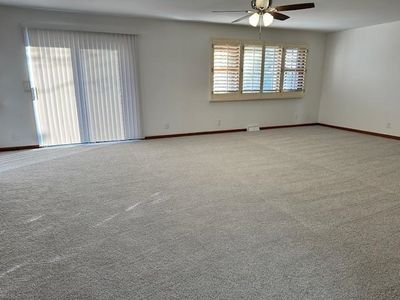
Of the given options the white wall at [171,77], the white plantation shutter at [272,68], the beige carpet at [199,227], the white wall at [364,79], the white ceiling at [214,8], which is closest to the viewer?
the beige carpet at [199,227]

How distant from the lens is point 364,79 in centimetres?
614

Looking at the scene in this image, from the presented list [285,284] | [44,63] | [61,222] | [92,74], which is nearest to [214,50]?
[92,74]

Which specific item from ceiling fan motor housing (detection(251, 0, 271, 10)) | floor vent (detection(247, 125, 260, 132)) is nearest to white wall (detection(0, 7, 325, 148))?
floor vent (detection(247, 125, 260, 132))

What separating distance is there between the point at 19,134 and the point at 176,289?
14.8 feet

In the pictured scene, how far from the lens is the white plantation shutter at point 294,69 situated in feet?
21.7

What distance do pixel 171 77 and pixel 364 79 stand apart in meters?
4.40

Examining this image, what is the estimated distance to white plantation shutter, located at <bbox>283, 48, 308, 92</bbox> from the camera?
6.61 meters

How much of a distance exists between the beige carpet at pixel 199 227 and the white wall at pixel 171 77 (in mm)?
1049

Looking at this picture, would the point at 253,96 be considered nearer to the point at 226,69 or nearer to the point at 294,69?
the point at 226,69

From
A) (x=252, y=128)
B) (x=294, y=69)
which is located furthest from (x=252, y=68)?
(x=252, y=128)

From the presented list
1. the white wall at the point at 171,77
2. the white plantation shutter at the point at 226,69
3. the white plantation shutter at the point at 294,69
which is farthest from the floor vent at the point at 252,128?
the white plantation shutter at the point at 294,69

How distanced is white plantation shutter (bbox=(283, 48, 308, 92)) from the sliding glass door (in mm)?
3723

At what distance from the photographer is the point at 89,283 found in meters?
1.71

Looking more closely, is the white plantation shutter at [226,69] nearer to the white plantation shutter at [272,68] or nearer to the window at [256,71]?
the window at [256,71]
